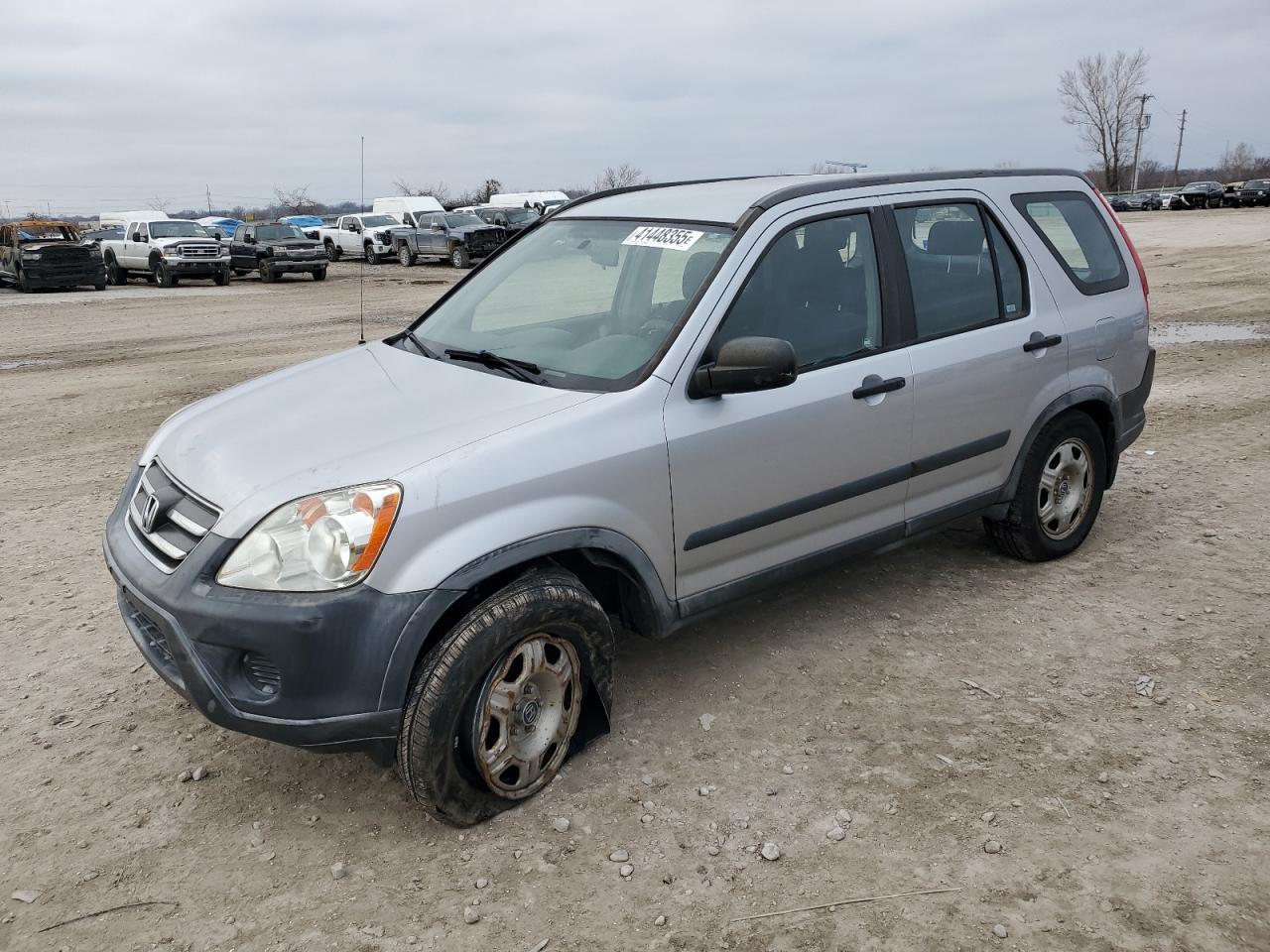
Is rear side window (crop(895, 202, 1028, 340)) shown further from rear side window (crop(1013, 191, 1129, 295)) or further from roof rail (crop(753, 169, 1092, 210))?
rear side window (crop(1013, 191, 1129, 295))

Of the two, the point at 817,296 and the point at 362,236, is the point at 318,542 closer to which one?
the point at 817,296

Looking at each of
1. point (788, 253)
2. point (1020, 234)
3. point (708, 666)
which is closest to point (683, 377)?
point (788, 253)

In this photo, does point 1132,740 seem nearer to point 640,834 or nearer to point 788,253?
point 640,834

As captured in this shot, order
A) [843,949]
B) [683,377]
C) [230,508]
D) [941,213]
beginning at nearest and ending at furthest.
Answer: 1. [843,949]
2. [230,508]
3. [683,377]
4. [941,213]

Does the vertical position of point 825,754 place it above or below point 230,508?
below

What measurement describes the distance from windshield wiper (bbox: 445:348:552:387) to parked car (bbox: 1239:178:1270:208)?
189ft


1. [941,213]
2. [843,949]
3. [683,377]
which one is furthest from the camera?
[941,213]

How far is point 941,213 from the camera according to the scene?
4.34 metres

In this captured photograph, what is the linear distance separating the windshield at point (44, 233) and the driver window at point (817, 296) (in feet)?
88.2

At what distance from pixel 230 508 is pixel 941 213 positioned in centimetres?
310

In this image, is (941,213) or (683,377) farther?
(941,213)

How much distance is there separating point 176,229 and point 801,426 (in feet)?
89.5

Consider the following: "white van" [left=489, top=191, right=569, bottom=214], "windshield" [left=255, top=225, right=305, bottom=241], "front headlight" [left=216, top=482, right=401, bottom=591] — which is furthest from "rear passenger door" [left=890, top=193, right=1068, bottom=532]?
"white van" [left=489, top=191, right=569, bottom=214]

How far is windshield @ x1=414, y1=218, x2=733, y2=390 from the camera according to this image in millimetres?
3523
